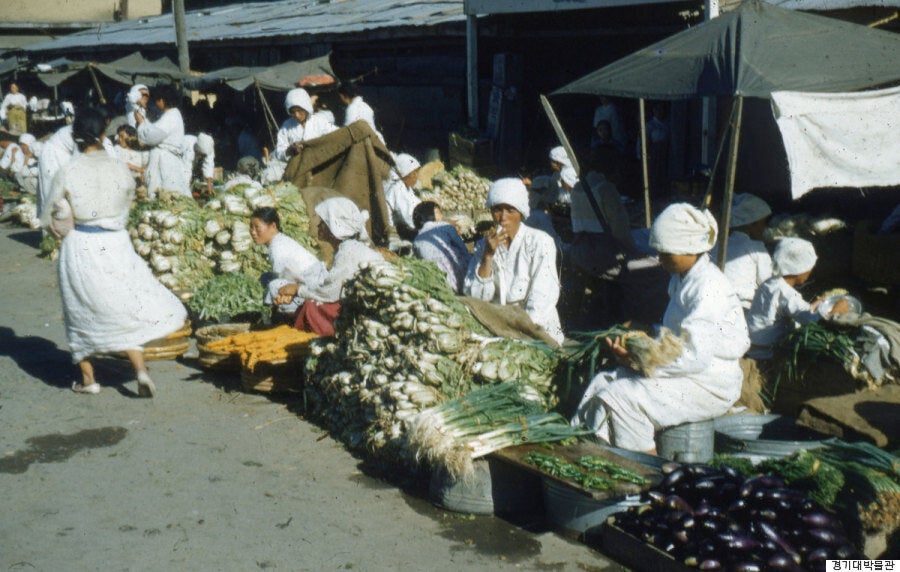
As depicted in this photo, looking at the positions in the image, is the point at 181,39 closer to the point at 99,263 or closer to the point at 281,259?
the point at 281,259

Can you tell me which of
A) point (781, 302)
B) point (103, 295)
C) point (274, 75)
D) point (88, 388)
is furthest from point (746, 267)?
point (274, 75)

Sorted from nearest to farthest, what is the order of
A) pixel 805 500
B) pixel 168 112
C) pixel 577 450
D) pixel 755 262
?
pixel 805 500 < pixel 577 450 < pixel 755 262 < pixel 168 112

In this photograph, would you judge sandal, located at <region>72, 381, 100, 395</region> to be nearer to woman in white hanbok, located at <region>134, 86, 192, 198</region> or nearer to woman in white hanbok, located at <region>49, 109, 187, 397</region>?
woman in white hanbok, located at <region>49, 109, 187, 397</region>

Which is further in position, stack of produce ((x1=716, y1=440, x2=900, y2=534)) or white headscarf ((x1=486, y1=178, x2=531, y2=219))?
white headscarf ((x1=486, y1=178, x2=531, y2=219))

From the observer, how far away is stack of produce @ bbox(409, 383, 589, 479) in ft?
16.9

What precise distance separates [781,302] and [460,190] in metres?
7.91

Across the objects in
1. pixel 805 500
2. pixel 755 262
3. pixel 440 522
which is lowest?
pixel 440 522

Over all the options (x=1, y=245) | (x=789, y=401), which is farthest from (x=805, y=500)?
(x=1, y=245)

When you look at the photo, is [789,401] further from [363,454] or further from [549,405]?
[363,454]

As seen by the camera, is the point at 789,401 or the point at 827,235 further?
the point at 827,235

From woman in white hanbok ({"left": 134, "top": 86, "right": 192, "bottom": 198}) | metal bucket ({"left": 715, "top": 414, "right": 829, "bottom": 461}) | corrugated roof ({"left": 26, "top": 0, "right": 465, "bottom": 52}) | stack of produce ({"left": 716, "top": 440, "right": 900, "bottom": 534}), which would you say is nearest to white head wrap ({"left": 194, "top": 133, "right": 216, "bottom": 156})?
woman in white hanbok ({"left": 134, "top": 86, "right": 192, "bottom": 198})

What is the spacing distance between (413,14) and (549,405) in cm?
1228

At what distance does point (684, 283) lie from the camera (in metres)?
5.50

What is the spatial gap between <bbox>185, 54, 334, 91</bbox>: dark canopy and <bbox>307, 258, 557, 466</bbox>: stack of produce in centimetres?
1096
